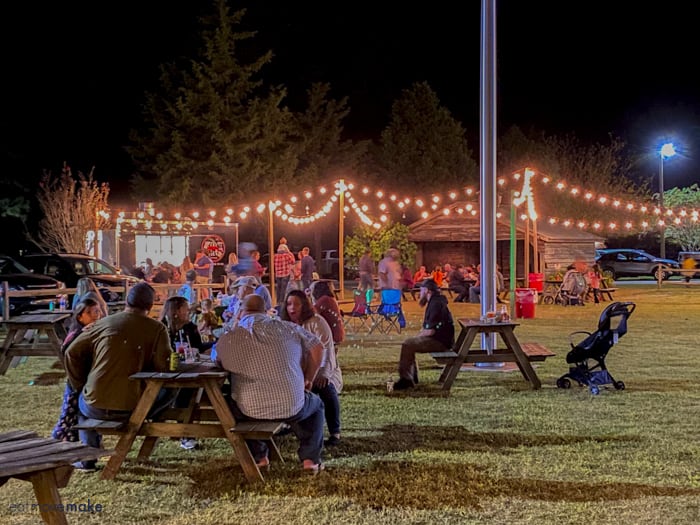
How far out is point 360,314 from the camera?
43.6ft

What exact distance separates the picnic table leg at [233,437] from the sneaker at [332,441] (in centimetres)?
107

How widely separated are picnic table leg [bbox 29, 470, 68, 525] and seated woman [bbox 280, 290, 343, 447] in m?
2.70

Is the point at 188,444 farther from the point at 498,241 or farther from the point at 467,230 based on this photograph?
the point at 498,241

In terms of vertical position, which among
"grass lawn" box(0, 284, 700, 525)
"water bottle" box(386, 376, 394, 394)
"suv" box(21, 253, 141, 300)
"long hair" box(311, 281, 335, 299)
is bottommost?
"grass lawn" box(0, 284, 700, 525)

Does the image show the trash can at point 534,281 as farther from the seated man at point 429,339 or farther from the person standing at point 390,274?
the seated man at point 429,339

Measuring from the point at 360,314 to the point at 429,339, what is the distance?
4.80m

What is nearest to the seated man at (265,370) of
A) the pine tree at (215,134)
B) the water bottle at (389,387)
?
the water bottle at (389,387)

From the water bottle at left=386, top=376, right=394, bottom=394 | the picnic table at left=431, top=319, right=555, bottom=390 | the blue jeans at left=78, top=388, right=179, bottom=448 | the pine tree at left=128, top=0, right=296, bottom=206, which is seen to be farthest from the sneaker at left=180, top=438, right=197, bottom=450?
the pine tree at left=128, top=0, right=296, bottom=206

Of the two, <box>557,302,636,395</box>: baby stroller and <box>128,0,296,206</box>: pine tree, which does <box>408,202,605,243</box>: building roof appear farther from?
<box>557,302,636,395</box>: baby stroller

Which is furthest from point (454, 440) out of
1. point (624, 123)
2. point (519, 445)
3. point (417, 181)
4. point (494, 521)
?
point (624, 123)

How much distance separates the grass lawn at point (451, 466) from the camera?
4.47 metres

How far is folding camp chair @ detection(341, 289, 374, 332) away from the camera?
524 inches

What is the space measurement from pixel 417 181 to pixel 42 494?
127ft

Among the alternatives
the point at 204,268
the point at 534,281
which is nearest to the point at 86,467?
the point at 204,268
